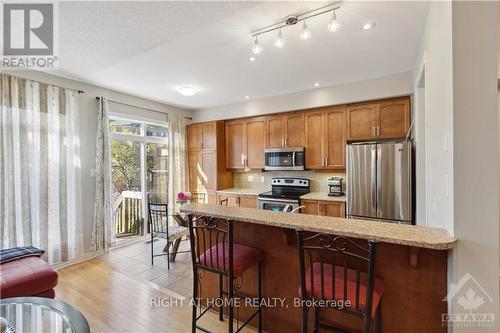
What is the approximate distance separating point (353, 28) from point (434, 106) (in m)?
1.03

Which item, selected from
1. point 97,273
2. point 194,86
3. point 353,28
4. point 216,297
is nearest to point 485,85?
point 353,28

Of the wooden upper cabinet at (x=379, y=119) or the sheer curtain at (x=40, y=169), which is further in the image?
the wooden upper cabinet at (x=379, y=119)

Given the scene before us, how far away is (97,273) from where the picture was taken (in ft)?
10.2

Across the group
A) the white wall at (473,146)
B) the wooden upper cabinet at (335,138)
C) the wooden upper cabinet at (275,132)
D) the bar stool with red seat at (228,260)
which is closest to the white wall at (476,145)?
the white wall at (473,146)

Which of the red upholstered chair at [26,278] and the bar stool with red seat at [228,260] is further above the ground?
the bar stool with red seat at [228,260]

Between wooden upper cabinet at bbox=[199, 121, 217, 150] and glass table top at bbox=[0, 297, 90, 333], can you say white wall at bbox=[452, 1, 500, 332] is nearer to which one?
glass table top at bbox=[0, 297, 90, 333]

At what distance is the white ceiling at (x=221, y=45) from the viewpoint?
1899 millimetres

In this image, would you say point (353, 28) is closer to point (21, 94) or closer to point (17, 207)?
point (21, 94)

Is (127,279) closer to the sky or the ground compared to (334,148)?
closer to the ground

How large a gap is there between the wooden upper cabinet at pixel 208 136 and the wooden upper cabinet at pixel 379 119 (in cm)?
265

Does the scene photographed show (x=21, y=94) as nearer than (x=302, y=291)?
No

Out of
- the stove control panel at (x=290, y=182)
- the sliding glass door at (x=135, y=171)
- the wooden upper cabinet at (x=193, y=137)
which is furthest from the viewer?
the wooden upper cabinet at (x=193, y=137)

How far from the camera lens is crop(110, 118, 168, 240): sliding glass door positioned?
169 inches

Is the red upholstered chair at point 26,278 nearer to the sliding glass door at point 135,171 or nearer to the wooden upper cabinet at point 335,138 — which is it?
the sliding glass door at point 135,171
